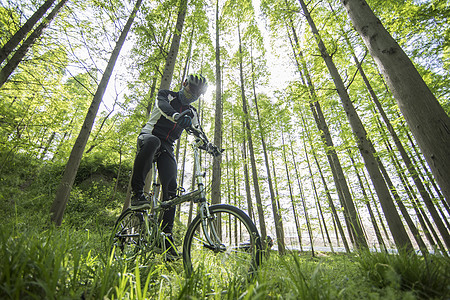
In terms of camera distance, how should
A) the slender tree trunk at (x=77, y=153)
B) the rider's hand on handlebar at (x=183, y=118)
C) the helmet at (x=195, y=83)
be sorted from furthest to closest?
the slender tree trunk at (x=77, y=153) < the helmet at (x=195, y=83) < the rider's hand on handlebar at (x=183, y=118)

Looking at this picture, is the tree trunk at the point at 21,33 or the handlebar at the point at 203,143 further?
the tree trunk at the point at 21,33

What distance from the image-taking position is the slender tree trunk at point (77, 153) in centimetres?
452

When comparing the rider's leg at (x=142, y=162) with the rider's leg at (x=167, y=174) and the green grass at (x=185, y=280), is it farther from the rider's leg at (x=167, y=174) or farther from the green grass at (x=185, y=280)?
the green grass at (x=185, y=280)

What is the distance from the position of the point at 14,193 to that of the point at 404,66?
447 inches

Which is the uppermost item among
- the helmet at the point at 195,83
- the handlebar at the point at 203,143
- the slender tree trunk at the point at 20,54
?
the slender tree trunk at the point at 20,54

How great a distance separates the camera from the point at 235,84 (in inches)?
428

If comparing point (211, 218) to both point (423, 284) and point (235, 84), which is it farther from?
point (235, 84)

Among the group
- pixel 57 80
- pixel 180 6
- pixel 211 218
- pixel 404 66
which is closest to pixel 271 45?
pixel 180 6

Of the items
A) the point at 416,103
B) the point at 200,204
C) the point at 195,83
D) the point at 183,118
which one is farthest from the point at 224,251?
the point at 416,103

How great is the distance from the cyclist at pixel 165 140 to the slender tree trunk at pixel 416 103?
96.4 inches

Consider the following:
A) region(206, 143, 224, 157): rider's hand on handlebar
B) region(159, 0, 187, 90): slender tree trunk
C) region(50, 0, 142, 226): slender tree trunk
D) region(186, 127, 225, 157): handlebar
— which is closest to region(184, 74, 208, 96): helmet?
region(186, 127, 225, 157): handlebar

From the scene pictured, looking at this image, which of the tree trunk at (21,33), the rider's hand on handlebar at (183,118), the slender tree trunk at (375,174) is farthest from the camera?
the tree trunk at (21,33)

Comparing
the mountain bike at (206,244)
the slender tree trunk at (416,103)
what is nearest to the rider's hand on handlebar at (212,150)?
the mountain bike at (206,244)

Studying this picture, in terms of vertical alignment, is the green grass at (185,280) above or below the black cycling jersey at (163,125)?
below
